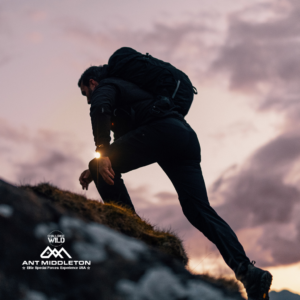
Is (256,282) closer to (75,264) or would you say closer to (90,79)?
(75,264)

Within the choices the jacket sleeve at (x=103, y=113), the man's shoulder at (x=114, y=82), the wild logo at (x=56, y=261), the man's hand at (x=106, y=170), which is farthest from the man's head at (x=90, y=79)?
the wild logo at (x=56, y=261)

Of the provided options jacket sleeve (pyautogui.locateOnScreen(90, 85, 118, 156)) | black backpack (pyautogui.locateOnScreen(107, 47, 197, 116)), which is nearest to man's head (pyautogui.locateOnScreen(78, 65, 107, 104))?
black backpack (pyautogui.locateOnScreen(107, 47, 197, 116))

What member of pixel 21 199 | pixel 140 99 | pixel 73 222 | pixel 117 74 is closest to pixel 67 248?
pixel 73 222

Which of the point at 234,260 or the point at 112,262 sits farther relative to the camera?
the point at 234,260

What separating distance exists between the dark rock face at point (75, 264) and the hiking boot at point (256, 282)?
2.21 metres

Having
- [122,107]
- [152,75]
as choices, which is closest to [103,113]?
[122,107]

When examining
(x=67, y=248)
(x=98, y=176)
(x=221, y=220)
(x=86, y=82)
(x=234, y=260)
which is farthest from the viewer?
(x=86, y=82)

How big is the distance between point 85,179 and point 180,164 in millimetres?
1608

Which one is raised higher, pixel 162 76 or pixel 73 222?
pixel 162 76

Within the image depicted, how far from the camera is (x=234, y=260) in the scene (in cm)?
464

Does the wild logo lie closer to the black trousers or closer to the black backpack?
the black trousers

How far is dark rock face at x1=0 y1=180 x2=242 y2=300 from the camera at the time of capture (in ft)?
6.66

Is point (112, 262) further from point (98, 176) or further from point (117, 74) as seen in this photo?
point (117, 74)

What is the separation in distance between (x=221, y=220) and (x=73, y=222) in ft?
10.2
